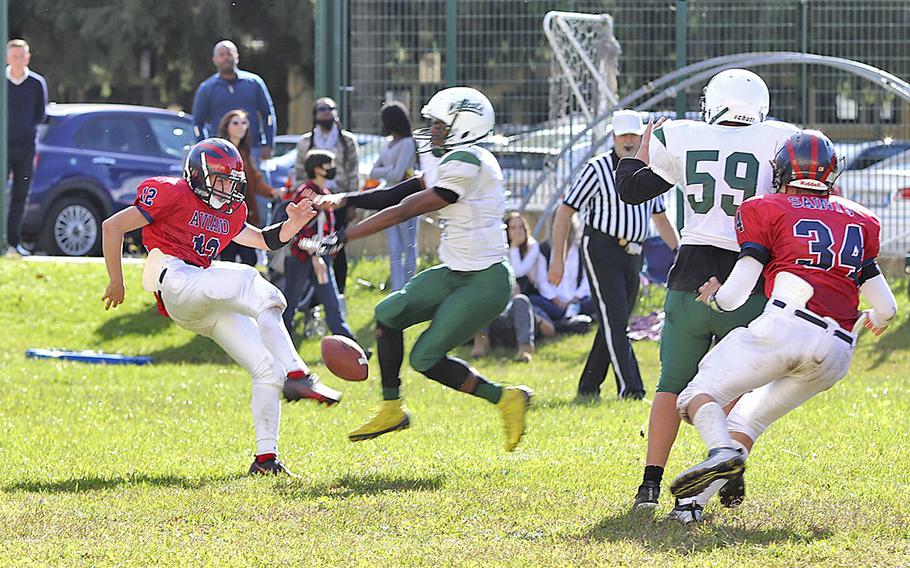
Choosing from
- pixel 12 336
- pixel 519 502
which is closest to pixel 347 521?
pixel 519 502

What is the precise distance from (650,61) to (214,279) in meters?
9.23

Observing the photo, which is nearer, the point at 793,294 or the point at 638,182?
the point at 793,294

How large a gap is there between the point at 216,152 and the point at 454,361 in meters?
1.50

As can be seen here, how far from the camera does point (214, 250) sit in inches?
289

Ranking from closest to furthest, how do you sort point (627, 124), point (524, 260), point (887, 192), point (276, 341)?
point (276, 341), point (627, 124), point (524, 260), point (887, 192)

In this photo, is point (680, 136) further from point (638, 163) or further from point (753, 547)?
point (753, 547)

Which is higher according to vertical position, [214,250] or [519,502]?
[214,250]

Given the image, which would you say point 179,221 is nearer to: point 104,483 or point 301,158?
point 104,483

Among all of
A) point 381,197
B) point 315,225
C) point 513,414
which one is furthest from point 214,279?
point 315,225

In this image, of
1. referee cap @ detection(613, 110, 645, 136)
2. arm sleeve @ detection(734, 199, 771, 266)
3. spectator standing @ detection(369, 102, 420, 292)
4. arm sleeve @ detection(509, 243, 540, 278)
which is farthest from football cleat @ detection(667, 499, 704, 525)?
arm sleeve @ detection(509, 243, 540, 278)

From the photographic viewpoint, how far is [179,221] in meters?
7.17

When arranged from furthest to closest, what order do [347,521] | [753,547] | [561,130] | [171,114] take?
[171,114]
[561,130]
[347,521]
[753,547]

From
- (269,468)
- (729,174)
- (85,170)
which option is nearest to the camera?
(729,174)

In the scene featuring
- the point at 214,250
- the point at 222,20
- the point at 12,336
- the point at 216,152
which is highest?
the point at 222,20
